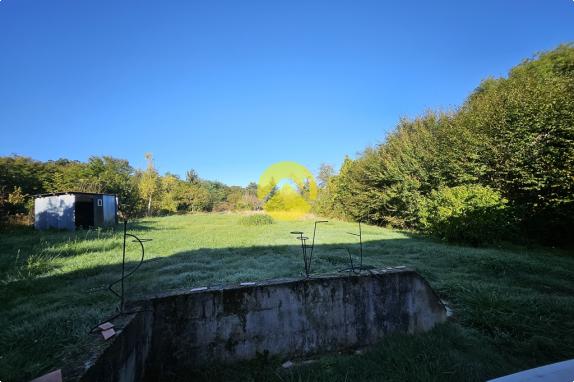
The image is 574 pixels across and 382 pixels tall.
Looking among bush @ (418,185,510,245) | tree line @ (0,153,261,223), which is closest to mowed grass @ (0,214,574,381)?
bush @ (418,185,510,245)

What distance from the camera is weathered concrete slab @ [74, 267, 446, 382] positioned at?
2754 millimetres

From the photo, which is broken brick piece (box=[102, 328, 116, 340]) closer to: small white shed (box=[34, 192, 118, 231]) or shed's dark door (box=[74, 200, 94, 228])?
small white shed (box=[34, 192, 118, 231])

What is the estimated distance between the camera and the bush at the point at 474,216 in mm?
8273

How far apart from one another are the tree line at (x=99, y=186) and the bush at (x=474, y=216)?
57.3ft

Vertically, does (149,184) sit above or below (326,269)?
above

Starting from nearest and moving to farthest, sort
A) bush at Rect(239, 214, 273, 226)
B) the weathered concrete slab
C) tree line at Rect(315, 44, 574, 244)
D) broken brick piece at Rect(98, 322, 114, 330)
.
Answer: broken brick piece at Rect(98, 322, 114, 330), the weathered concrete slab, tree line at Rect(315, 44, 574, 244), bush at Rect(239, 214, 273, 226)

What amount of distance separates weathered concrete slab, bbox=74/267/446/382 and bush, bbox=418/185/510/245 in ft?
19.2

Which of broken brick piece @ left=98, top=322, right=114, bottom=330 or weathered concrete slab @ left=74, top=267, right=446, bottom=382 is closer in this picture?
broken brick piece @ left=98, top=322, right=114, bottom=330

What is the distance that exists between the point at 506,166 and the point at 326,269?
8.67 meters

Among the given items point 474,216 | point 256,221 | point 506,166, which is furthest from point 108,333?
point 256,221

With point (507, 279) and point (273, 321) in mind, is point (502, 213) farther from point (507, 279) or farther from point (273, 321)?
point (273, 321)

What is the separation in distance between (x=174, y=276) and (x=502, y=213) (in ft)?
29.7

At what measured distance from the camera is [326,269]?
5020 mm

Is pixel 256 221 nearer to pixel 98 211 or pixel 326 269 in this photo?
pixel 98 211
